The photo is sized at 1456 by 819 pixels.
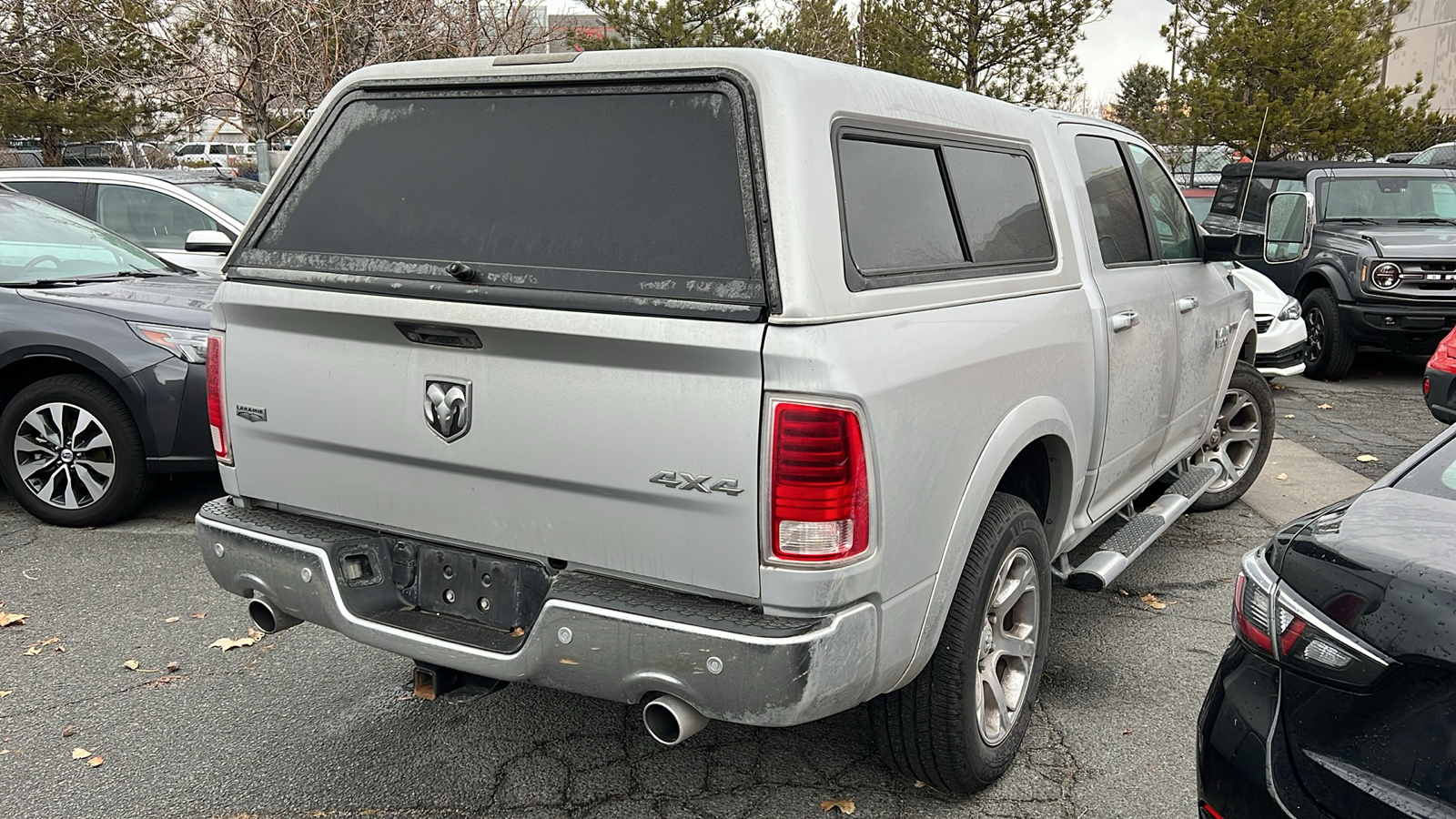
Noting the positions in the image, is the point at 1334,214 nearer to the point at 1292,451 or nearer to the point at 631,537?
the point at 1292,451

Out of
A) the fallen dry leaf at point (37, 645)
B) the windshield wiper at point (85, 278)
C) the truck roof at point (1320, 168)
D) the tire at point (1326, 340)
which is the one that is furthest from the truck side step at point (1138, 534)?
the truck roof at point (1320, 168)

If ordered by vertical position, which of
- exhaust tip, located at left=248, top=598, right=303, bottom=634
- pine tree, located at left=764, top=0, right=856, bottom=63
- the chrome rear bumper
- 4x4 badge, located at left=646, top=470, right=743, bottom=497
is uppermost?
pine tree, located at left=764, top=0, right=856, bottom=63

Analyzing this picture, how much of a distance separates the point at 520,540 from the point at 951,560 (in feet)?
3.53

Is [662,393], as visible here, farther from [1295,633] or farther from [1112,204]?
[1112,204]

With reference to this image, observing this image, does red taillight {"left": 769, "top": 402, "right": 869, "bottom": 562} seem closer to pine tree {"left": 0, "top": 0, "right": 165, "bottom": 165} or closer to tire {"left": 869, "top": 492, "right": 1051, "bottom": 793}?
tire {"left": 869, "top": 492, "right": 1051, "bottom": 793}

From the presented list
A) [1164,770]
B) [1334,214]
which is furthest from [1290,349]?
[1164,770]

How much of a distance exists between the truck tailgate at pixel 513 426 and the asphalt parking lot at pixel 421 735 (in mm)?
632

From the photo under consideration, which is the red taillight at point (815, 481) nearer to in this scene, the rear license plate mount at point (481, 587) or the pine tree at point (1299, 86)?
the rear license plate mount at point (481, 587)

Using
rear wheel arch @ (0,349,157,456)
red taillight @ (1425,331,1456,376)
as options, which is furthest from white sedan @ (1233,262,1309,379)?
rear wheel arch @ (0,349,157,456)

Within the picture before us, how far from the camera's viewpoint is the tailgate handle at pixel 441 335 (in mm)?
2652

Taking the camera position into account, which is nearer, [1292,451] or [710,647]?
[710,647]

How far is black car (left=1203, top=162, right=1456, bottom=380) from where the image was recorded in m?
9.62

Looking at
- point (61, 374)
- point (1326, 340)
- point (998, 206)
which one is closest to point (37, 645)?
point (61, 374)

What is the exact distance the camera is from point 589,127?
2.76 m
